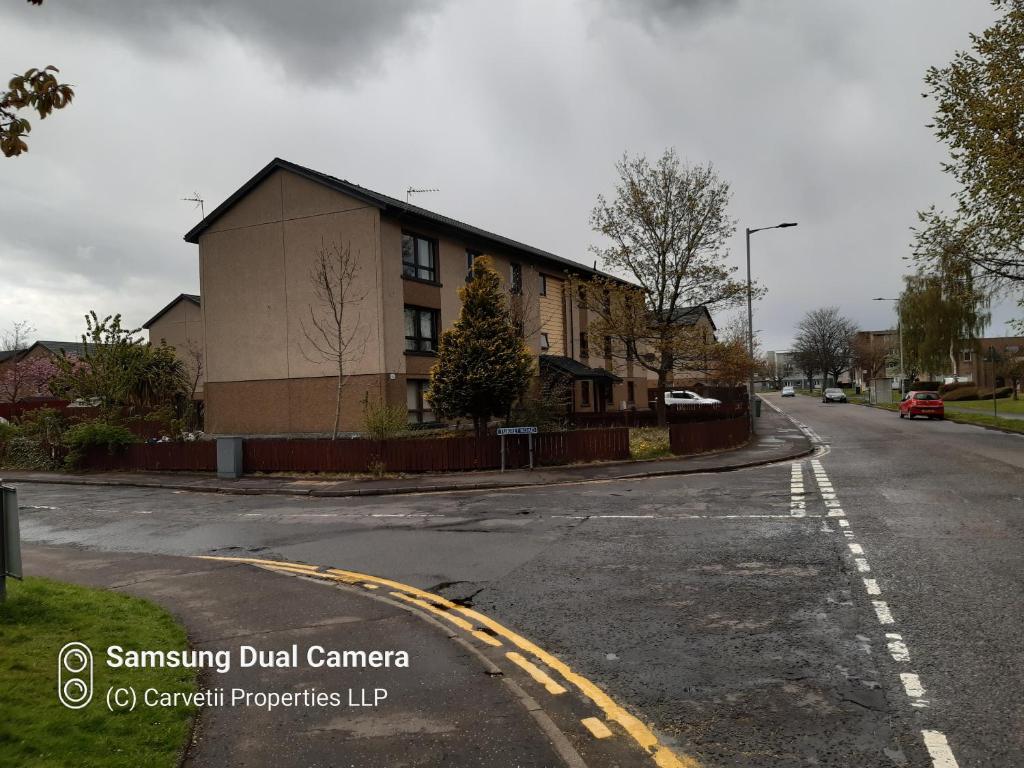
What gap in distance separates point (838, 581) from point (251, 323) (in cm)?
2576

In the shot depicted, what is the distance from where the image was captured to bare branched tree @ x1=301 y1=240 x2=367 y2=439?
25578mm

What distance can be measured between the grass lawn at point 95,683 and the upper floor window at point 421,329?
2056 cm

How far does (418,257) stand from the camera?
2784 centimetres

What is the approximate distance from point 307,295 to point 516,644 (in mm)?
23121

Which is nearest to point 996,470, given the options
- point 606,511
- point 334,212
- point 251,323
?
point 606,511

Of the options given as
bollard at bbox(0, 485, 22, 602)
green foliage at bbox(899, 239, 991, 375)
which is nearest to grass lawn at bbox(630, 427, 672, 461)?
bollard at bbox(0, 485, 22, 602)

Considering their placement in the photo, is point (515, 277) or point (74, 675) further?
point (515, 277)

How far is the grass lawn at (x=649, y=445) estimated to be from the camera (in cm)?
2089

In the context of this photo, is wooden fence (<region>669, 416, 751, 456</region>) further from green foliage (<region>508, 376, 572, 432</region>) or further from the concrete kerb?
green foliage (<region>508, 376, 572, 432</region>)

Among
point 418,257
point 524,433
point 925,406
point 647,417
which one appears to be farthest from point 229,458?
point 925,406

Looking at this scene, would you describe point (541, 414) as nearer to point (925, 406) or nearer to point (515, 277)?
point (515, 277)

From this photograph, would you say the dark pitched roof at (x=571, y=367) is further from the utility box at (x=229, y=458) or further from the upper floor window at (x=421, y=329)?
the utility box at (x=229, y=458)

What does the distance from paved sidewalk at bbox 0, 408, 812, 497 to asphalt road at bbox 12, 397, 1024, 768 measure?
1.16 meters

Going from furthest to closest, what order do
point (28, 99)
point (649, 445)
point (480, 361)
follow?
1. point (649, 445)
2. point (480, 361)
3. point (28, 99)
